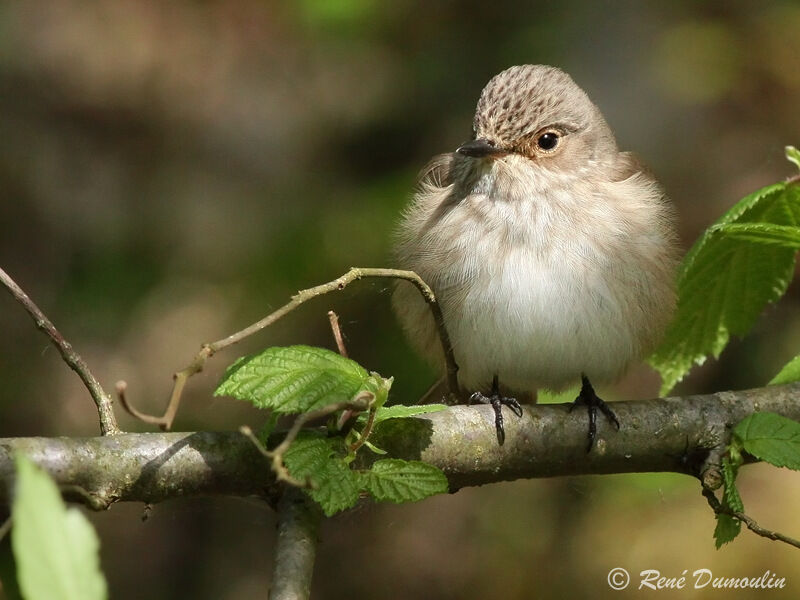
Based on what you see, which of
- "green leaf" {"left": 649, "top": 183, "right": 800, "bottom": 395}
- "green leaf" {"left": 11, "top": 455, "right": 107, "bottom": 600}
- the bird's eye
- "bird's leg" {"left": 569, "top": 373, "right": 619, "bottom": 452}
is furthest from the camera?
the bird's eye

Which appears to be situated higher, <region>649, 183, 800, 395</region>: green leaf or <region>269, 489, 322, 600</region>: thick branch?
<region>649, 183, 800, 395</region>: green leaf

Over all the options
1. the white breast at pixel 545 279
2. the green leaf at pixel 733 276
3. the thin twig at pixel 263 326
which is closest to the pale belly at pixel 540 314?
the white breast at pixel 545 279

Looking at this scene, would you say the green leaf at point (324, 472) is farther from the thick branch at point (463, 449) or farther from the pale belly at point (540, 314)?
the pale belly at point (540, 314)

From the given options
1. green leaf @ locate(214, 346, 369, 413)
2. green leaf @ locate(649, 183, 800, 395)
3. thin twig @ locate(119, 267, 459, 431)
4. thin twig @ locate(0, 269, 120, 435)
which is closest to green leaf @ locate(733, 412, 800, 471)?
green leaf @ locate(649, 183, 800, 395)

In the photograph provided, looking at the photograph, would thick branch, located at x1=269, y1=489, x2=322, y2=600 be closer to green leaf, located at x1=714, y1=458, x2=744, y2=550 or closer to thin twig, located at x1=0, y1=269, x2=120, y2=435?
thin twig, located at x1=0, y1=269, x2=120, y2=435

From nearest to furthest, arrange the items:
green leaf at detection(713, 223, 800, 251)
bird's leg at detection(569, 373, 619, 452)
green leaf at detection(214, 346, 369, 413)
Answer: green leaf at detection(214, 346, 369, 413) → green leaf at detection(713, 223, 800, 251) → bird's leg at detection(569, 373, 619, 452)

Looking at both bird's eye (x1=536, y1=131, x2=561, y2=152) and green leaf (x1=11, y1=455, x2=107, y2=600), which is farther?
bird's eye (x1=536, y1=131, x2=561, y2=152)

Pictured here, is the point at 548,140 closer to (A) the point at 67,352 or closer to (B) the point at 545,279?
(B) the point at 545,279
